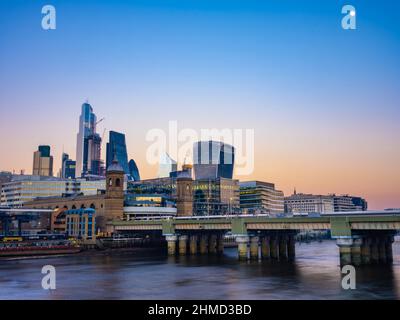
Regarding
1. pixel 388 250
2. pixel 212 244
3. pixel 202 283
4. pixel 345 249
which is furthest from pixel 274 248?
pixel 202 283

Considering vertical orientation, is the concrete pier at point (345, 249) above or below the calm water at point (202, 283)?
above

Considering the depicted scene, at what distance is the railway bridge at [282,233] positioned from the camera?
90.2 meters

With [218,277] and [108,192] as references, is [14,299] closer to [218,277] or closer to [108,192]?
[218,277]

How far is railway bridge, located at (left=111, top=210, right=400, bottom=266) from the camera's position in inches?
3553

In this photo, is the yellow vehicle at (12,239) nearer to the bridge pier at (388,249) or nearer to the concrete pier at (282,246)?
the concrete pier at (282,246)

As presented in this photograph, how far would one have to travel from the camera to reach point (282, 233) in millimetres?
124625

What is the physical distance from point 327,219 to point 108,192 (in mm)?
Answer: 109748

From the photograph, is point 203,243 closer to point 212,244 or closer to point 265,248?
point 212,244

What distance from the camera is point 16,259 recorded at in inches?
4870

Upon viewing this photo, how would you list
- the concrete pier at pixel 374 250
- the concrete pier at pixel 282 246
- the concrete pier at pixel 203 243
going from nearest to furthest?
the concrete pier at pixel 374 250
the concrete pier at pixel 282 246
the concrete pier at pixel 203 243

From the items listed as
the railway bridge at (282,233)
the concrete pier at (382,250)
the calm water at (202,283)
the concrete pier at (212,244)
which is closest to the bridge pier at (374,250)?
the railway bridge at (282,233)

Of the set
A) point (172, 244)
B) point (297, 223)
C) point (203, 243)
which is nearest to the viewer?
point (297, 223)

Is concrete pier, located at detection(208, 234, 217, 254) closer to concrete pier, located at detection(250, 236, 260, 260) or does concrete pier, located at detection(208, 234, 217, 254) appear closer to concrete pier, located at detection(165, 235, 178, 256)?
concrete pier, located at detection(165, 235, 178, 256)
